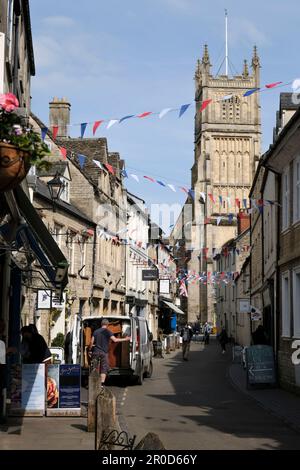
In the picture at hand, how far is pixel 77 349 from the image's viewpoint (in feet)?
71.5

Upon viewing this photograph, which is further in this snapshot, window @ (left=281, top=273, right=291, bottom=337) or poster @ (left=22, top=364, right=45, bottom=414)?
window @ (left=281, top=273, right=291, bottom=337)

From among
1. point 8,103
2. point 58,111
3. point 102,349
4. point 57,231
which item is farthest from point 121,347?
point 58,111

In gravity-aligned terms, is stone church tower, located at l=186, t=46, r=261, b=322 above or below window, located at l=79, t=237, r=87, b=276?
above

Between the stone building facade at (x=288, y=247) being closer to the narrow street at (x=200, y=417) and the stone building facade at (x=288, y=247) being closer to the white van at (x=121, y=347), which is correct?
the narrow street at (x=200, y=417)

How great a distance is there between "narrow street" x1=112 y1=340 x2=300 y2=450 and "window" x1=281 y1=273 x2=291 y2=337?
2.29m

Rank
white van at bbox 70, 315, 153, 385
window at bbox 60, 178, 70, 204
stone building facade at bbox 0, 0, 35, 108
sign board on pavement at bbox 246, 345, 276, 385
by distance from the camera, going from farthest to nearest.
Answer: window at bbox 60, 178, 70, 204
white van at bbox 70, 315, 153, 385
sign board on pavement at bbox 246, 345, 276, 385
stone building facade at bbox 0, 0, 35, 108

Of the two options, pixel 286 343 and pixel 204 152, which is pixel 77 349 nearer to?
pixel 286 343

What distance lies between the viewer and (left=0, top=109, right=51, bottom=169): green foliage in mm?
6180

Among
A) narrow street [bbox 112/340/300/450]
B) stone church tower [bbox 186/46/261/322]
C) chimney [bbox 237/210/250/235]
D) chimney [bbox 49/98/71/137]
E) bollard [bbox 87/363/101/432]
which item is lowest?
narrow street [bbox 112/340/300/450]

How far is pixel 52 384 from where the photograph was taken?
12953 mm

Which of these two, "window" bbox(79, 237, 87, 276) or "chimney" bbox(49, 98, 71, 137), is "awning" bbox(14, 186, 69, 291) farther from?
"chimney" bbox(49, 98, 71, 137)

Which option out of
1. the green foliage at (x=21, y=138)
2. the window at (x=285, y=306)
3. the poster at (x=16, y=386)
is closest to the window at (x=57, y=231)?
the window at (x=285, y=306)

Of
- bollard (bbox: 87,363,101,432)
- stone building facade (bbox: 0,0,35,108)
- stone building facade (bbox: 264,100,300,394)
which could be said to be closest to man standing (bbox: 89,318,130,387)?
bollard (bbox: 87,363,101,432)
